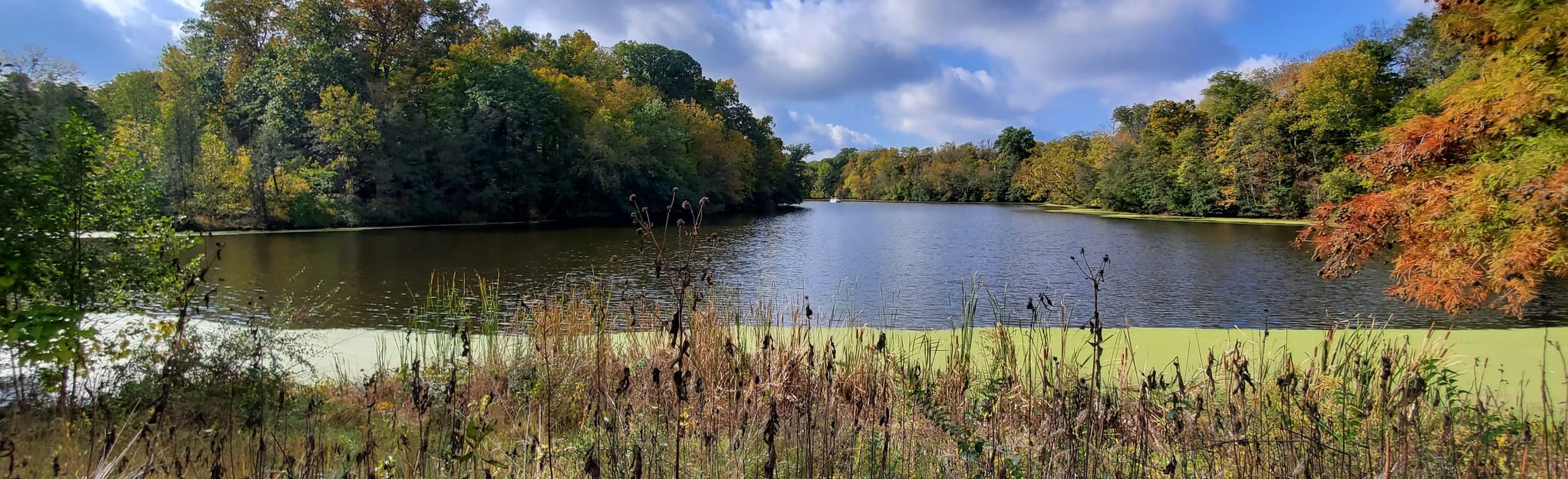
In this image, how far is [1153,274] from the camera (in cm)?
1741

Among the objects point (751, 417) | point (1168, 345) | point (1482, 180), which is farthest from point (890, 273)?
point (751, 417)

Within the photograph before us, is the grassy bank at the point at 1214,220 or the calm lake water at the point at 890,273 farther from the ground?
the grassy bank at the point at 1214,220

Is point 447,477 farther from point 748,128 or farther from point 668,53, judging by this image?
point 748,128

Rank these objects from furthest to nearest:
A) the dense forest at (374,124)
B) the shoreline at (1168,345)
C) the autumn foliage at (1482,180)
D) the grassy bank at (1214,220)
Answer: the grassy bank at (1214,220)
the dense forest at (374,124)
the autumn foliage at (1482,180)
the shoreline at (1168,345)

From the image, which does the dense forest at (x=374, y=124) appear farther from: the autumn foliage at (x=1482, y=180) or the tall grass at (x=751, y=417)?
the autumn foliage at (x=1482, y=180)

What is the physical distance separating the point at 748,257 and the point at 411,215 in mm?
21015

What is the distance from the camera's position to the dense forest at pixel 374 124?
30172 millimetres

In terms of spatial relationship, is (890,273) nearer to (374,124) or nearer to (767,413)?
(767,413)

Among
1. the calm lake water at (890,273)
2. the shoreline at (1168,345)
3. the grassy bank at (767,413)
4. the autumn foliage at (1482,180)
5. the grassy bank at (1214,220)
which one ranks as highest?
the autumn foliage at (1482,180)

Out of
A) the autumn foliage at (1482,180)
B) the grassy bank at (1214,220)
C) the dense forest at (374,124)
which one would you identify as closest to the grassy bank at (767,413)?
the autumn foliage at (1482,180)

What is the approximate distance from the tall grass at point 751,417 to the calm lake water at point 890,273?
1.29 meters

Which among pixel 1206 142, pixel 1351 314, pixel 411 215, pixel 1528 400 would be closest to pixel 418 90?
pixel 411 215

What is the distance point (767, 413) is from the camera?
3516 mm

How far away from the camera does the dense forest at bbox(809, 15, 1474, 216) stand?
32.2 metres
